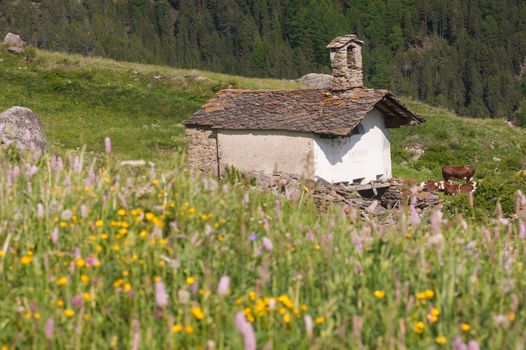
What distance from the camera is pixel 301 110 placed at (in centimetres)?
2995

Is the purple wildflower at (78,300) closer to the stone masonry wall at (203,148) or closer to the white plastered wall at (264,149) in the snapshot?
the white plastered wall at (264,149)

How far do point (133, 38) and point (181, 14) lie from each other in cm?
2711

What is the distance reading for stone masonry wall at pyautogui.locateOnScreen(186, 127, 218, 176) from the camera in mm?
32344

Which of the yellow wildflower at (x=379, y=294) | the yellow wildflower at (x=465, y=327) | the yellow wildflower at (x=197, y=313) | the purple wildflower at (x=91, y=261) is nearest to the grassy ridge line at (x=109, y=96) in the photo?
the purple wildflower at (x=91, y=261)

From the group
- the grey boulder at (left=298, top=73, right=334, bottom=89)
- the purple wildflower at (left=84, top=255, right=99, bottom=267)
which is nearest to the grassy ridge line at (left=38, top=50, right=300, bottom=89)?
the grey boulder at (left=298, top=73, right=334, bottom=89)

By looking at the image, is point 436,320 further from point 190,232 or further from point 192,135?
point 192,135

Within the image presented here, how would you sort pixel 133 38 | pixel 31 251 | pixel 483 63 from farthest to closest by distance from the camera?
pixel 483 63 → pixel 133 38 → pixel 31 251

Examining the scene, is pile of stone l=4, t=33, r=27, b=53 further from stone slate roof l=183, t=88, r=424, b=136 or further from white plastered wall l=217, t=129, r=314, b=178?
white plastered wall l=217, t=129, r=314, b=178

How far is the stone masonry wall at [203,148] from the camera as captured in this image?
3234 centimetres

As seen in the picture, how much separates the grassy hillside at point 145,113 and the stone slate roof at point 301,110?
225 inches

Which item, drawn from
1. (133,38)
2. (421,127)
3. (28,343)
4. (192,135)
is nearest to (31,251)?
(28,343)

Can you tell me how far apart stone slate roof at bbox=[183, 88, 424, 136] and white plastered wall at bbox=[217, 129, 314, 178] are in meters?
0.40

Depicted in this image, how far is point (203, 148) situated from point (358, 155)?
22.8 feet

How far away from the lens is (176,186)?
7.07 metres
